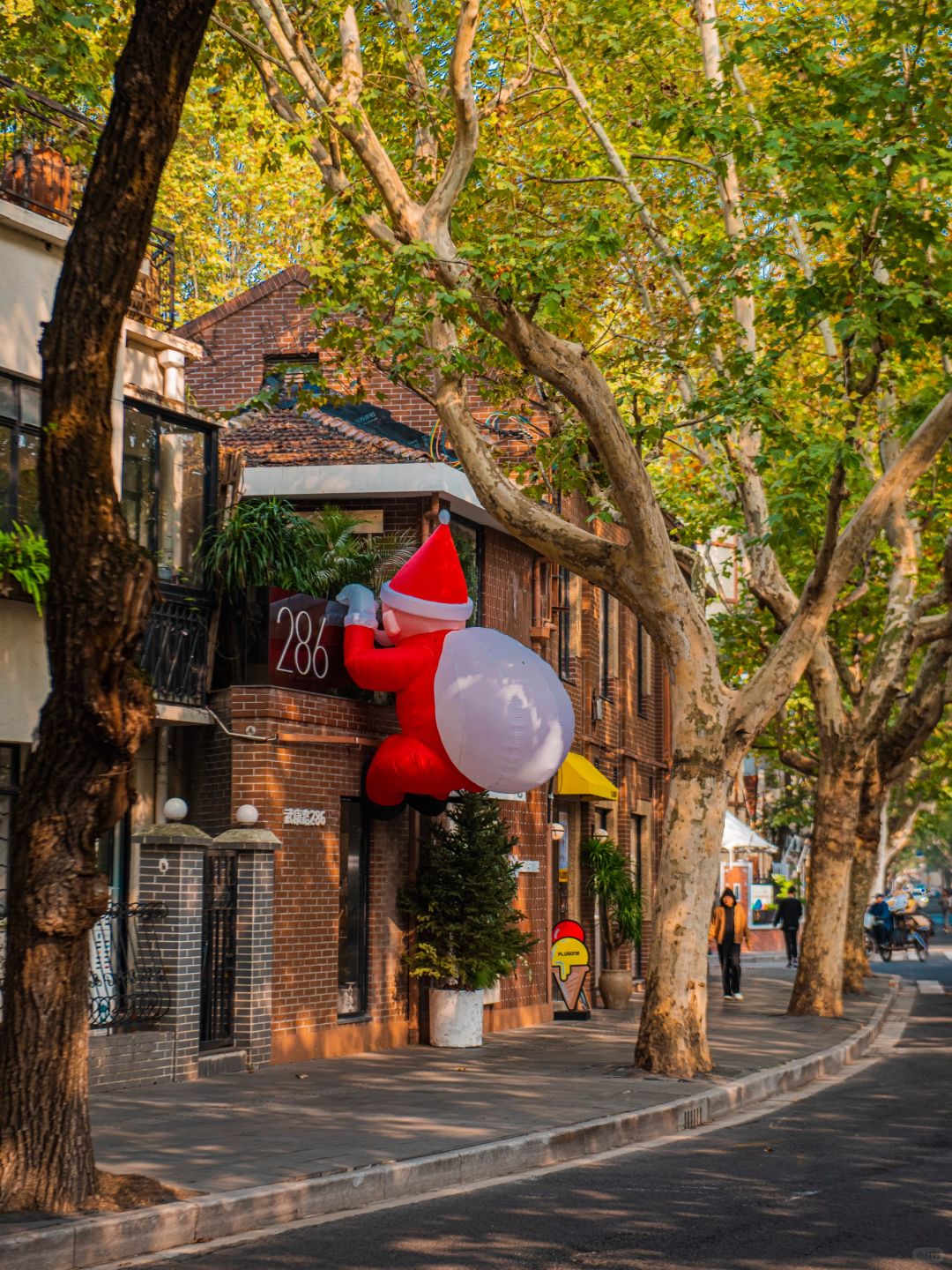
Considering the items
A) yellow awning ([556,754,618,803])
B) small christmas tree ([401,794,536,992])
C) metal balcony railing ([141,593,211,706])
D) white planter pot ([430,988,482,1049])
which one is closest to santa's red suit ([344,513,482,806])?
small christmas tree ([401,794,536,992])

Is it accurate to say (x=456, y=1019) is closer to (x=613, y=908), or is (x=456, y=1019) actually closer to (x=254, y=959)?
(x=254, y=959)

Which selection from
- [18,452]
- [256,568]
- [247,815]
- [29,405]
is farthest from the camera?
[256,568]

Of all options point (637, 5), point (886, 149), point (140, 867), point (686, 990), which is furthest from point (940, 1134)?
point (637, 5)

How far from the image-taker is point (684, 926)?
14977 millimetres

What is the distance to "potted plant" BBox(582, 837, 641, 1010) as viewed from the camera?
82.7ft

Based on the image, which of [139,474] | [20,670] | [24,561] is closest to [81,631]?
[24,561]

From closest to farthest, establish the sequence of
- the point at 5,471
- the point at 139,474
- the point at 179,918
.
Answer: the point at 179,918 < the point at 5,471 < the point at 139,474

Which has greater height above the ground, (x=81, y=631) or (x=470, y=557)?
(x=470, y=557)

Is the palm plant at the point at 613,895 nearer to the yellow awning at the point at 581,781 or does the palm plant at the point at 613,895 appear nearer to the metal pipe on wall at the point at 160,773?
the yellow awning at the point at 581,781

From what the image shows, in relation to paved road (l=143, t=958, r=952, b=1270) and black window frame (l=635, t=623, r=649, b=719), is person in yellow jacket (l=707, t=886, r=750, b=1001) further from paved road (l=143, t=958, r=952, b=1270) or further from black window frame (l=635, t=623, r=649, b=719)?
paved road (l=143, t=958, r=952, b=1270)

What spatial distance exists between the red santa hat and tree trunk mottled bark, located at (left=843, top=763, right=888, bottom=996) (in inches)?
511

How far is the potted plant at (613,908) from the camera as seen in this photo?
25219 millimetres

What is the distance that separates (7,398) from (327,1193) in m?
8.19

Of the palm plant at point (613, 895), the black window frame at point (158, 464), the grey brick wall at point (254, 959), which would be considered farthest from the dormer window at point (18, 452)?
the palm plant at point (613, 895)
